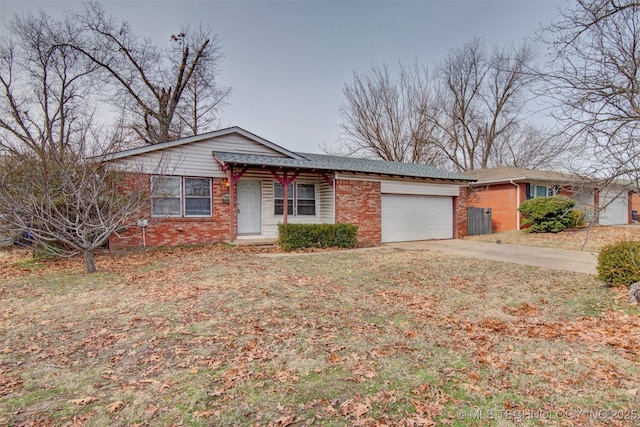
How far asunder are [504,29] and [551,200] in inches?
405

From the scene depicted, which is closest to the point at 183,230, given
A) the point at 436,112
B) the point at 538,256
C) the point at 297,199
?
the point at 297,199

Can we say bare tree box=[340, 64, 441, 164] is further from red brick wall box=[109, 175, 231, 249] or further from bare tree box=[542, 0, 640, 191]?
bare tree box=[542, 0, 640, 191]

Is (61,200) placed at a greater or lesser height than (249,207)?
greater

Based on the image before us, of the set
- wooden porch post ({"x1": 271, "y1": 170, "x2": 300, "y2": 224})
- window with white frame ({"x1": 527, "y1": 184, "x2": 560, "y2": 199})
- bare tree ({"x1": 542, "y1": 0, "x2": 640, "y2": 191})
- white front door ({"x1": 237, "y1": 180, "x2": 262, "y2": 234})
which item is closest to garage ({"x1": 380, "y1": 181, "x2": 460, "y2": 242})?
wooden porch post ({"x1": 271, "y1": 170, "x2": 300, "y2": 224})

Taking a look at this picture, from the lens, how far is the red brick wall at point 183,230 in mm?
10859

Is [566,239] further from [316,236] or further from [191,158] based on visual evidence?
[191,158]

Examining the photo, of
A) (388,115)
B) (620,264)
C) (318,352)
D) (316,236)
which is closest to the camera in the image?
(318,352)

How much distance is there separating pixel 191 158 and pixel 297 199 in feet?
13.6

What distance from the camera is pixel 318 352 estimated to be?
11.5 feet

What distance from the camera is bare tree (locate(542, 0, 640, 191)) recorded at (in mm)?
4203

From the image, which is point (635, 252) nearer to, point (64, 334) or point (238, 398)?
point (238, 398)

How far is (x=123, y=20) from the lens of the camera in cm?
2147

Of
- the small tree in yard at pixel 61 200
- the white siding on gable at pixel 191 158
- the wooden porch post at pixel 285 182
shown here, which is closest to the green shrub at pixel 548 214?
the wooden porch post at pixel 285 182

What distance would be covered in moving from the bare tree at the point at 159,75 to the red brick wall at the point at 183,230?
44.3ft
